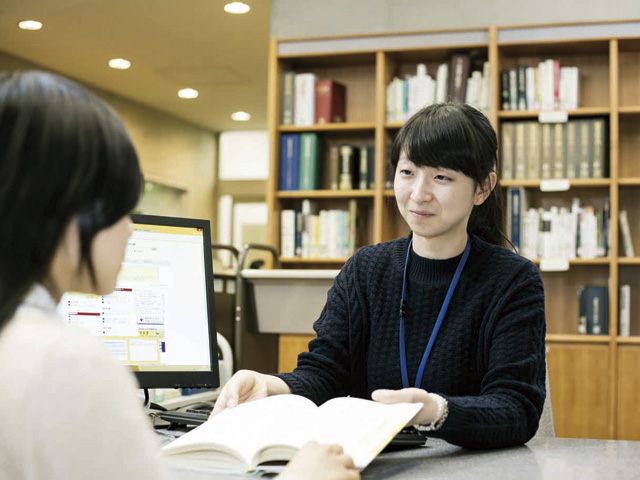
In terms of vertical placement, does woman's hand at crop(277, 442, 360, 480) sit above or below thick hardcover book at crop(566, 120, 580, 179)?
below

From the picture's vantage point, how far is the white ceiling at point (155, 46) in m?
5.57

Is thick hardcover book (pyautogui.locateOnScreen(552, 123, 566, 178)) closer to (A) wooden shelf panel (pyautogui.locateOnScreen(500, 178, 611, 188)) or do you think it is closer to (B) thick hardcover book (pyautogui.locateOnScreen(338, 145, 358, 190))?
(A) wooden shelf panel (pyautogui.locateOnScreen(500, 178, 611, 188))

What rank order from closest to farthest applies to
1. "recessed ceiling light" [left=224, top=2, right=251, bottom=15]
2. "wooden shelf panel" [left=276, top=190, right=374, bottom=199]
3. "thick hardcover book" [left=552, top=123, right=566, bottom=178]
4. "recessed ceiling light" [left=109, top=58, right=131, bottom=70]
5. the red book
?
"thick hardcover book" [left=552, top=123, right=566, bottom=178], "wooden shelf panel" [left=276, top=190, right=374, bottom=199], the red book, "recessed ceiling light" [left=224, top=2, right=251, bottom=15], "recessed ceiling light" [left=109, top=58, right=131, bottom=70]

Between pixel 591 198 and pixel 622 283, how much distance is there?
449 millimetres

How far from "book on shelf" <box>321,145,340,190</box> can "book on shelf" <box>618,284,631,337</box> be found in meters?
1.54

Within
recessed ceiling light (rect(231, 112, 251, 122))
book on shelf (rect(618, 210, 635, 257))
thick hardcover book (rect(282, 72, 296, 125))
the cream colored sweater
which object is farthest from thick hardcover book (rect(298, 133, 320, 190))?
recessed ceiling light (rect(231, 112, 251, 122))

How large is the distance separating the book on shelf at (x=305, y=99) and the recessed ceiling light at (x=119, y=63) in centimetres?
287

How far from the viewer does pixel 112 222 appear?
0.65 meters

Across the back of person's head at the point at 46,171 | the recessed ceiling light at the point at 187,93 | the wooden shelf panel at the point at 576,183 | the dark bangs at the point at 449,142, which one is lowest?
the back of person's head at the point at 46,171

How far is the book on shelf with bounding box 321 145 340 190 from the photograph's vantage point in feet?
14.3

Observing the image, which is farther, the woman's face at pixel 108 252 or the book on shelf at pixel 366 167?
the book on shelf at pixel 366 167

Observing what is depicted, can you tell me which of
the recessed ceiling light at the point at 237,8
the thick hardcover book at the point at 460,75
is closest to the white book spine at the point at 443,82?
the thick hardcover book at the point at 460,75

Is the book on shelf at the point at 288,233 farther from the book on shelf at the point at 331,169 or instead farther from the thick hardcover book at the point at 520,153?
the thick hardcover book at the point at 520,153

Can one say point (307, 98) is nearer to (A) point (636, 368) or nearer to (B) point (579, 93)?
(B) point (579, 93)
